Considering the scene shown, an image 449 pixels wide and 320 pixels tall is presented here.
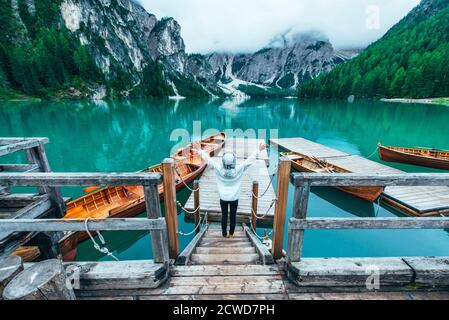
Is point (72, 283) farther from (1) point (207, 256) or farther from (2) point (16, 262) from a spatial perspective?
(1) point (207, 256)

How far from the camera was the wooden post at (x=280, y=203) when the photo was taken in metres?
3.21

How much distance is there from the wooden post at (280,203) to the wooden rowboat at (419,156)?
17.7 meters

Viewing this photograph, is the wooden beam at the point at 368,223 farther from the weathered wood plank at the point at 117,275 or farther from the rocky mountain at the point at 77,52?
the rocky mountain at the point at 77,52

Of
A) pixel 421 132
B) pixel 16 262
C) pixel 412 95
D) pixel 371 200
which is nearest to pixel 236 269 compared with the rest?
pixel 16 262

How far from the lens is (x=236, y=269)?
3295 millimetres

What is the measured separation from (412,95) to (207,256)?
9260 cm

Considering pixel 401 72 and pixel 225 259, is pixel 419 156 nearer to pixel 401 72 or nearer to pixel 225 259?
pixel 225 259

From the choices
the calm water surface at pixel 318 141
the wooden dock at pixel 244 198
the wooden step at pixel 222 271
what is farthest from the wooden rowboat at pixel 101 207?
the wooden step at pixel 222 271

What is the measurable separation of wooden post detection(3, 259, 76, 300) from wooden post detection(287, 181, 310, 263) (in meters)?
2.81

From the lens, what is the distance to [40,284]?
2062 mm

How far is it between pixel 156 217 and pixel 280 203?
6.54ft

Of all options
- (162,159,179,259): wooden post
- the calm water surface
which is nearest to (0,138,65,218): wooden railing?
(162,159,179,259): wooden post

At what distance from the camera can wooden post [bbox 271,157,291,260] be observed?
3.21 metres

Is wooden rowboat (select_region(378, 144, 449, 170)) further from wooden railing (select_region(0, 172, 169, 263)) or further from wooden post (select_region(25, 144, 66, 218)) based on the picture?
wooden post (select_region(25, 144, 66, 218))
